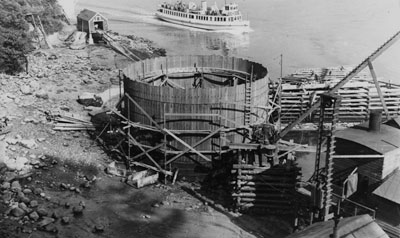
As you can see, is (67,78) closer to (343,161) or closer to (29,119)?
(29,119)

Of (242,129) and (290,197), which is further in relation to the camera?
(242,129)

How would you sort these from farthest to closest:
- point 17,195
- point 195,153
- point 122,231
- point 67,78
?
point 67,78
point 195,153
point 17,195
point 122,231

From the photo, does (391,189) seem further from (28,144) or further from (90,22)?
(90,22)

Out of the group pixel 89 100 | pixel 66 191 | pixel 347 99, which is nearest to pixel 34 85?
pixel 89 100

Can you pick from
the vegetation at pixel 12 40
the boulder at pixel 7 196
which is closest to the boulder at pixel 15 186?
the boulder at pixel 7 196

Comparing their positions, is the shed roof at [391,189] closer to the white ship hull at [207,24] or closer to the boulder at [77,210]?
the boulder at [77,210]

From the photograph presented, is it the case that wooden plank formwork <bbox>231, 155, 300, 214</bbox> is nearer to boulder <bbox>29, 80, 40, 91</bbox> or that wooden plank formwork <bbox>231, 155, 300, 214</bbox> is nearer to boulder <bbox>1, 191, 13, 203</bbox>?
boulder <bbox>1, 191, 13, 203</bbox>

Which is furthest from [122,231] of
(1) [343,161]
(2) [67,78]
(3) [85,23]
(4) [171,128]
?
(3) [85,23]

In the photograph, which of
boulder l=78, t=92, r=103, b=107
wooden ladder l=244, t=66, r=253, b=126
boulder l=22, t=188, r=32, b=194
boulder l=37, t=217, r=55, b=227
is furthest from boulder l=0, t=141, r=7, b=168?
wooden ladder l=244, t=66, r=253, b=126
